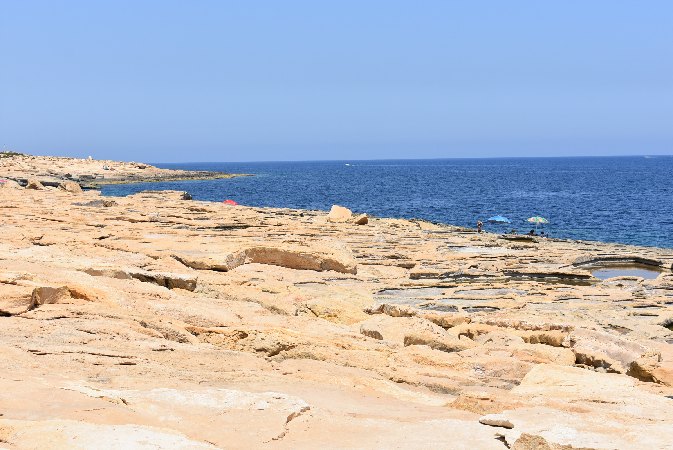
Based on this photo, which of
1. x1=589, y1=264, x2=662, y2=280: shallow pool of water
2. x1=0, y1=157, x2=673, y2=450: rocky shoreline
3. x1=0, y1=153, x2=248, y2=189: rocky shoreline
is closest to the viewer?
x1=0, y1=157, x2=673, y2=450: rocky shoreline

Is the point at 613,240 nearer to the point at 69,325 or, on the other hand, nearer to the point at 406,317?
the point at 406,317

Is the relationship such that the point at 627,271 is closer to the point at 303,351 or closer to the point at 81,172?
the point at 303,351

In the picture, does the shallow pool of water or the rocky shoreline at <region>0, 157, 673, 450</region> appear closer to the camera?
the rocky shoreline at <region>0, 157, 673, 450</region>

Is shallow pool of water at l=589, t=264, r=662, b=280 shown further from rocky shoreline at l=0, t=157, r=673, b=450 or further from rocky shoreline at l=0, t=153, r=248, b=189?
rocky shoreline at l=0, t=153, r=248, b=189

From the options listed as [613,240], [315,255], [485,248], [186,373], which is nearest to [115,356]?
[186,373]

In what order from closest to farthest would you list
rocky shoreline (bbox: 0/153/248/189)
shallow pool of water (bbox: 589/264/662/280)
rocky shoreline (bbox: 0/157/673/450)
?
1. rocky shoreline (bbox: 0/157/673/450)
2. shallow pool of water (bbox: 589/264/662/280)
3. rocky shoreline (bbox: 0/153/248/189)

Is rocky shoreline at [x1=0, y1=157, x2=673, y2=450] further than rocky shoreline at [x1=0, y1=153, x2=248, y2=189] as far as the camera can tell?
No

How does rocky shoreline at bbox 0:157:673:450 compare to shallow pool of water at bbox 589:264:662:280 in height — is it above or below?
above

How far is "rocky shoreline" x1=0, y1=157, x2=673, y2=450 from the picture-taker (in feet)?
22.5

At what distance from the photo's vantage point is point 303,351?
1052 cm

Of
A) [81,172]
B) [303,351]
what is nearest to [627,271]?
[303,351]

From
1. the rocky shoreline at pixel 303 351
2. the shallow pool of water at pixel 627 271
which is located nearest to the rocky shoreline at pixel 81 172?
the rocky shoreline at pixel 303 351

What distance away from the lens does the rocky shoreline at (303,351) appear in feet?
22.5

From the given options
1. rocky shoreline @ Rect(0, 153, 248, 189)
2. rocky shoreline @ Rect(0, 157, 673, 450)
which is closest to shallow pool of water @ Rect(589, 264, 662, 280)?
rocky shoreline @ Rect(0, 157, 673, 450)
